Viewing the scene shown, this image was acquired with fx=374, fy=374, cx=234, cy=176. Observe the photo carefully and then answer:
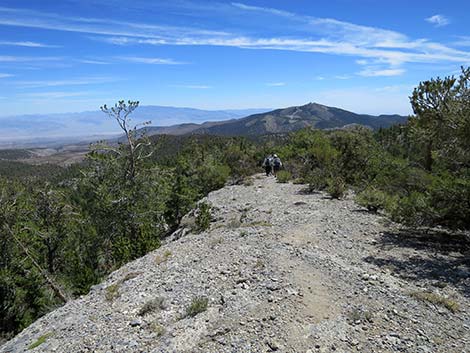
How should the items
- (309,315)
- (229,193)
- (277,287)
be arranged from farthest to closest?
(229,193) → (277,287) → (309,315)

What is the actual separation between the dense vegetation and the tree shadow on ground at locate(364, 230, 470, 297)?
0.73 meters

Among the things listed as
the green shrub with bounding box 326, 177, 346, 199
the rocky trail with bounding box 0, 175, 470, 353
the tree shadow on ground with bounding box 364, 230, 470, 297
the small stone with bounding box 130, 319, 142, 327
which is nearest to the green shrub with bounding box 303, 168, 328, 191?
the green shrub with bounding box 326, 177, 346, 199

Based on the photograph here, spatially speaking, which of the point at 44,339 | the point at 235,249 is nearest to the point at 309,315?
the point at 235,249

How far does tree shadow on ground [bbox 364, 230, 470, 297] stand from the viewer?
1009 centimetres

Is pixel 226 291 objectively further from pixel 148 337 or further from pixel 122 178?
pixel 122 178

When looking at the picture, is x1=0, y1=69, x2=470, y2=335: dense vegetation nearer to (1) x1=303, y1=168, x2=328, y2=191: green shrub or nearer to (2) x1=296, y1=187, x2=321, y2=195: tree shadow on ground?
(1) x1=303, y1=168, x2=328, y2=191: green shrub

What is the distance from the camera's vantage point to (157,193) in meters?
25.0

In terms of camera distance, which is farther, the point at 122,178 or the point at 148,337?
the point at 122,178

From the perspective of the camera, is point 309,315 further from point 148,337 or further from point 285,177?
point 285,177

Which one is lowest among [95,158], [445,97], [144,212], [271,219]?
[144,212]

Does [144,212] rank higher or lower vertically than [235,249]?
lower

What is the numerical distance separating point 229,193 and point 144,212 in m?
5.79

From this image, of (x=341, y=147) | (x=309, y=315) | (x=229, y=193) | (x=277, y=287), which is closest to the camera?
(x=309, y=315)

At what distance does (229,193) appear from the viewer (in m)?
25.7
